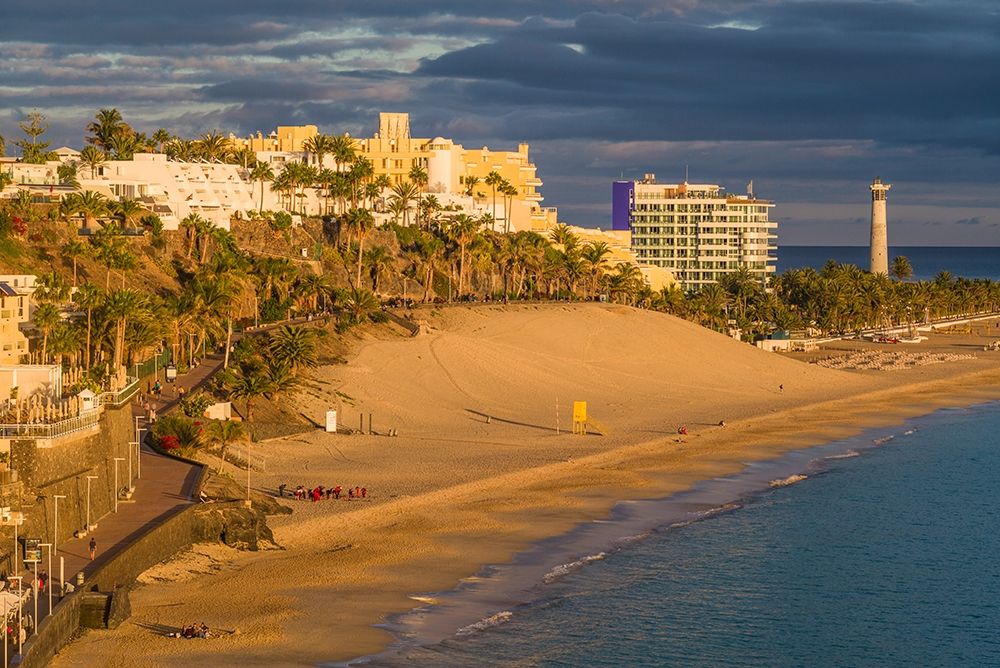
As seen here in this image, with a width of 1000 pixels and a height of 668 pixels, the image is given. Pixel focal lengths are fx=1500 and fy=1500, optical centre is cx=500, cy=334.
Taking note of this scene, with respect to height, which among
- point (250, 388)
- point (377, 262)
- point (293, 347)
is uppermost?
point (377, 262)

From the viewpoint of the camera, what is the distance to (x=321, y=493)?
6322cm

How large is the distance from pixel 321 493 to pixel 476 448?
16.9m

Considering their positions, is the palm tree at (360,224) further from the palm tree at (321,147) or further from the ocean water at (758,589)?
the ocean water at (758,589)

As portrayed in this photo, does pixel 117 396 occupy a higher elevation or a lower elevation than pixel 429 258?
lower

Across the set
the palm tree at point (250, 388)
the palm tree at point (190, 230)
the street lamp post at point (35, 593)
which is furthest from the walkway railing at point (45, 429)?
the palm tree at point (190, 230)

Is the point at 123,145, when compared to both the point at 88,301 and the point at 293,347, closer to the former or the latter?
the point at 293,347

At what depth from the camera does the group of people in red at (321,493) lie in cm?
6259

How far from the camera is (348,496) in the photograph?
209ft

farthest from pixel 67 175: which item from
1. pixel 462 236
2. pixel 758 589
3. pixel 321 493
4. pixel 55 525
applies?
pixel 758 589

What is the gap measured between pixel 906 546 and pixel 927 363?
3391 inches

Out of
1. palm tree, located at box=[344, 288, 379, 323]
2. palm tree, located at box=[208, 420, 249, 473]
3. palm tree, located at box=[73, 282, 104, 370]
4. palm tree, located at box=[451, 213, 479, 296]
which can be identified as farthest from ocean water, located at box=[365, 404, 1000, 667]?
palm tree, located at box=[451, 213, 479, 296]

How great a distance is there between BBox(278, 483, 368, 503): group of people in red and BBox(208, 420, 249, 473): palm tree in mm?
3027

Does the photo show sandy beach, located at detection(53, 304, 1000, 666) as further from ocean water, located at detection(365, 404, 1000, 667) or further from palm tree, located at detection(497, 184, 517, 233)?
palm tree, located at detection(497, 184, 517, 233)

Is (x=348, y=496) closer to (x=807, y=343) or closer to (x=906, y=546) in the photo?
(x=906, y=546)
